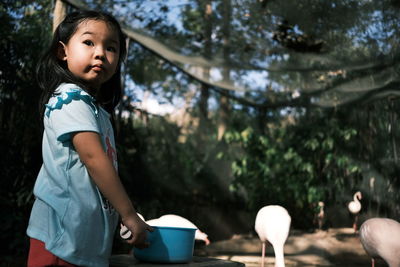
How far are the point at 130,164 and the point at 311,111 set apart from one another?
70.6 inches

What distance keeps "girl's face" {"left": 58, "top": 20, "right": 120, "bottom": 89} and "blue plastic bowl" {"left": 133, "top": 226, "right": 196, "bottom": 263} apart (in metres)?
0.49

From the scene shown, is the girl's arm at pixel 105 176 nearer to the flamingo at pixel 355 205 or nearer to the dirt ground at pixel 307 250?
the dirt ground at pixel 307 250

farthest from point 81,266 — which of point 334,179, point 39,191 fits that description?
point 334,179

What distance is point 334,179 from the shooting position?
5008mm

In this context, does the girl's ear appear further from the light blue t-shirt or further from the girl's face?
the light blue t-shirt

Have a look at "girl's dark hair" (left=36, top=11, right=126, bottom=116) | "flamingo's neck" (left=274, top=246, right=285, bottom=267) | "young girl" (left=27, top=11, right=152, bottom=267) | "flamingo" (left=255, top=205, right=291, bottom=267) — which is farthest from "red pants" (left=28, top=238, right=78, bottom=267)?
"flamingo" (left=255, top=205, right=291, bottom=267)

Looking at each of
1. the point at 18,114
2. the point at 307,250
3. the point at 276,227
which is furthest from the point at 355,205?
the point at 18,114

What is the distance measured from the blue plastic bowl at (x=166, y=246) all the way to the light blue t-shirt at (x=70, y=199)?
0.28 m

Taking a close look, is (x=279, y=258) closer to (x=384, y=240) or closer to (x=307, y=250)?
(x=384, y=240)

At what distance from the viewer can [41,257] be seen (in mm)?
1123

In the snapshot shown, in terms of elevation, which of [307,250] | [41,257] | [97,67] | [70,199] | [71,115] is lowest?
[307,250]

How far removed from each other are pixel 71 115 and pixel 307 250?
4.04 meters

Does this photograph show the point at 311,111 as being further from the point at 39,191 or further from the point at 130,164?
the point at 39,191

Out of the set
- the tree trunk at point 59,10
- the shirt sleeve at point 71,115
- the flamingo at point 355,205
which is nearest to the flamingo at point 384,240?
the flamingo at point 355,205
